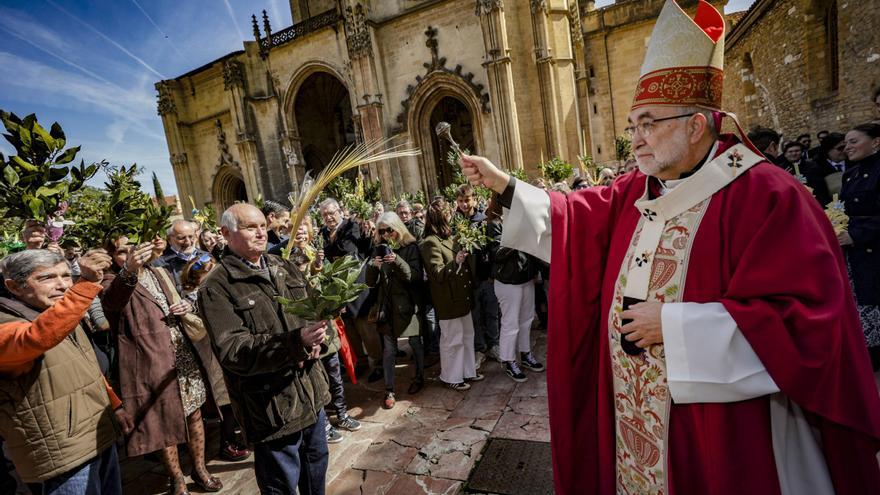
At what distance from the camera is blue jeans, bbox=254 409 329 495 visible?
2.20 meters

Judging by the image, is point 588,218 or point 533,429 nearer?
point 588,218

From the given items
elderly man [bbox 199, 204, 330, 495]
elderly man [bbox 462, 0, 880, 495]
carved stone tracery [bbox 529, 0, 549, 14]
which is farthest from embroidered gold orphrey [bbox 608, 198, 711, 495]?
carved stone tracery [bbox 529, 0, 549, 14]

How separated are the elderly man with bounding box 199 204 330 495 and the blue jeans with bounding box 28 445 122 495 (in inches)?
30.3

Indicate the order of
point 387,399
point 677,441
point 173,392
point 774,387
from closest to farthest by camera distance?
point 774,387, point 677,441, point 173,392, point 387,399

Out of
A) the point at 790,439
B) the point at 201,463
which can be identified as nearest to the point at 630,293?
the point at 790,439

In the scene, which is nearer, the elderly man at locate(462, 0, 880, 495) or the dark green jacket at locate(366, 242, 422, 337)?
the elderly man at locate(462, 0, 880, 495)

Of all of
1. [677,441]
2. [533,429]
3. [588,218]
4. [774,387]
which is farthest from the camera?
[533,429]

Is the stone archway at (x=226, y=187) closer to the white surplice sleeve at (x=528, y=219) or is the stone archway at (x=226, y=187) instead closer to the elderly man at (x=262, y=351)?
the elderly man at (x=262, y=351)

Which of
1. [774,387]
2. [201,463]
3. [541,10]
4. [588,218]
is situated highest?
[541,10]

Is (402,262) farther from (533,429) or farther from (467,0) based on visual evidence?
(467,0)

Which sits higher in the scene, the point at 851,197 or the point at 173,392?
the point at 851,197

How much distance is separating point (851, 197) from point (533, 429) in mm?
3240

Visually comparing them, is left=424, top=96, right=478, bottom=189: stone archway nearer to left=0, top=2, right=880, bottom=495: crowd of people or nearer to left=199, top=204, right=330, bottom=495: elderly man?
left=0, top=2, right=880, bottom=495: crowd of people

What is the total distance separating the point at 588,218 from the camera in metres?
1.95
